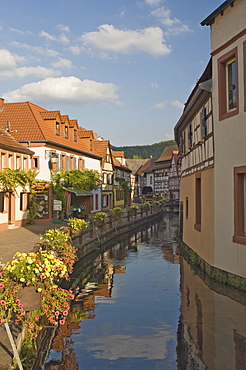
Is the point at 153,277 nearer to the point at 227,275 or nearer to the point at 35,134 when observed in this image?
the point at 227,275

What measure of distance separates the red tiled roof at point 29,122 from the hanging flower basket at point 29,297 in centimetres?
2437

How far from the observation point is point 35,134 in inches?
1174

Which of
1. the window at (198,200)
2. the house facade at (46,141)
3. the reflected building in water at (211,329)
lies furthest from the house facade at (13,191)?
the reflected building in water at (211,329)

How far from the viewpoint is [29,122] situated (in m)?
30.8

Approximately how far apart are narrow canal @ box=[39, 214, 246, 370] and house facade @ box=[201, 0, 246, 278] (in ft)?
4.07

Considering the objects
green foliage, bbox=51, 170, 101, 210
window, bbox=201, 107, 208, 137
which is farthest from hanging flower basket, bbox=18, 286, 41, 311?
green foliage, bbox=51, 170, 101, 210

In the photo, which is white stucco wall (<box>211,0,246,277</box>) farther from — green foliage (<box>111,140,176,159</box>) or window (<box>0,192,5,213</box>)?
green foliage (<box>111,140,176,159</box>)

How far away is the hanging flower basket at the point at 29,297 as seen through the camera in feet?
18.5

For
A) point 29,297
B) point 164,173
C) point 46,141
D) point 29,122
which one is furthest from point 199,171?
point 164,173

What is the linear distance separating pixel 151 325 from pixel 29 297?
12.2ft

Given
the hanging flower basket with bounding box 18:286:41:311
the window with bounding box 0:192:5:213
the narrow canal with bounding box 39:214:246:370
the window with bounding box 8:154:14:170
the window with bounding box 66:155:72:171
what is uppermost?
the window with bounding box 66:155:72:171

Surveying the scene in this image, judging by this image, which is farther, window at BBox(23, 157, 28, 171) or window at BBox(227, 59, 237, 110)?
window at BBox(23, 157, 28, 171)

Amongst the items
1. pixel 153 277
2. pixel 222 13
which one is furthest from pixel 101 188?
pixel 222 13

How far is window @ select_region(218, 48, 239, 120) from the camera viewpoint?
11.4m
